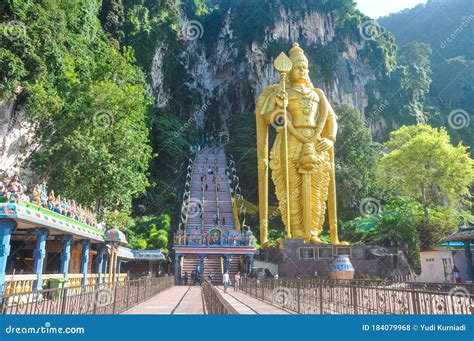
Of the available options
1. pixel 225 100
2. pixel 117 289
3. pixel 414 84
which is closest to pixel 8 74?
pixel 117 289

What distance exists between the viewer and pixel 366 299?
6266 millimetres

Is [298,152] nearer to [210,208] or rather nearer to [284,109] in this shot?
[284,109]

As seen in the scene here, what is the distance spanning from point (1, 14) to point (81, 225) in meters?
10.8

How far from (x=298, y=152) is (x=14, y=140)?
13.3 metres

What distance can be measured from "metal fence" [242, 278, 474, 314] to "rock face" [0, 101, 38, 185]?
13901 millimetres

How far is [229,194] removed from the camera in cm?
2784

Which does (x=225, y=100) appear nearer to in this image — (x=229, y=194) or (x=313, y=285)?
(x=229, y=194)

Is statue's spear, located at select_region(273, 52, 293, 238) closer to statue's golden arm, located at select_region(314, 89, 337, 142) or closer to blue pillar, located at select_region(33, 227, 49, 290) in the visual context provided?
statue's golden arm, located at select_region(314, 89, 337, 142)

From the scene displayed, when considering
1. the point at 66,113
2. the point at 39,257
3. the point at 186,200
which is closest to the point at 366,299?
the point at 39,257

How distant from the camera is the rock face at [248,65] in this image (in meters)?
39.9

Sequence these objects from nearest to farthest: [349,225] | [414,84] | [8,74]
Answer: [8,74], [349,225], [414,84]

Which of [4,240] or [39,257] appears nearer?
[4,240]

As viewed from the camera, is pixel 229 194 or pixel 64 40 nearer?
pixel 64 40

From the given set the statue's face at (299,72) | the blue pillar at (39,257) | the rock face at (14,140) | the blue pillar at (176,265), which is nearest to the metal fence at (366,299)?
the blue pillar at (39,257)
